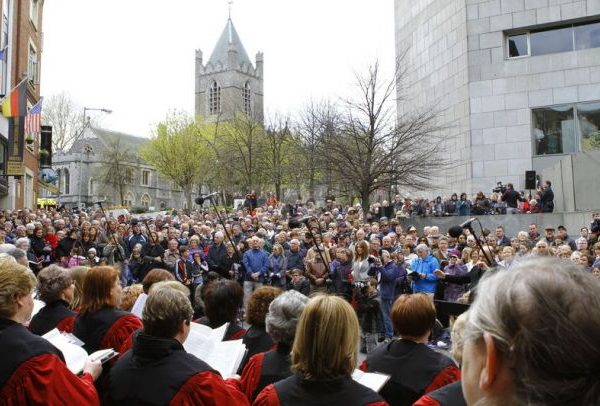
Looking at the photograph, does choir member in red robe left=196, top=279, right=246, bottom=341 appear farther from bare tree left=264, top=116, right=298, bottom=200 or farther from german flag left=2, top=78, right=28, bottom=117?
bare tree left=264, top=116, right=298, bottom=200

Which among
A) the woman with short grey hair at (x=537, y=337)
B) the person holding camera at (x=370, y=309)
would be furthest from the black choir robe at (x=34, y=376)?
the person holding camera at (x=370, y=309)

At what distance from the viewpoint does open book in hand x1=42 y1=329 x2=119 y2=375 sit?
341 cm

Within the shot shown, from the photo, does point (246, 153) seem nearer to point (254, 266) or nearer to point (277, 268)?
point (254, 266)

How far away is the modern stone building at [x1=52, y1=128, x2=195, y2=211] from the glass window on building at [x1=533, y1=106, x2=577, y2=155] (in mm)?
59935

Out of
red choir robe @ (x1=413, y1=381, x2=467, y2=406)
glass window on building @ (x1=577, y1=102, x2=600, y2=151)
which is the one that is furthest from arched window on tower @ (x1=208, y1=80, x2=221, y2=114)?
red choir robe @ (x1=413, y1=381, x2=467, y2=406)

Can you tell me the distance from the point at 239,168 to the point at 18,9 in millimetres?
25215

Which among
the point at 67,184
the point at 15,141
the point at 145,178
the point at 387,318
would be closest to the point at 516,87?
the point at 387,318

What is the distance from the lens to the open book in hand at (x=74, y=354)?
3.41 m

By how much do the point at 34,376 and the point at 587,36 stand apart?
3202 centimetres

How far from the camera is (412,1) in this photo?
116 ft

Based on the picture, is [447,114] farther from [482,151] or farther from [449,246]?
[449,246]

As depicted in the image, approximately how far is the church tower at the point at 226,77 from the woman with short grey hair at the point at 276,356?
305 ft

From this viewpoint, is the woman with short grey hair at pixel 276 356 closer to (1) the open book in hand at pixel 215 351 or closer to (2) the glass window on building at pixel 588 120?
(1) the open book in hand at pixel 215 351

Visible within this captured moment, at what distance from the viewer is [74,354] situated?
11.7 ft
